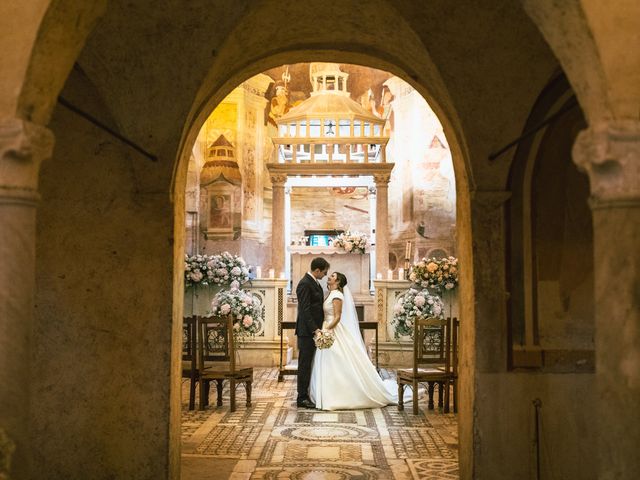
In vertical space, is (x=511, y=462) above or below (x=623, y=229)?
below

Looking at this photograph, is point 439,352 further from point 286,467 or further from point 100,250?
point 100,250

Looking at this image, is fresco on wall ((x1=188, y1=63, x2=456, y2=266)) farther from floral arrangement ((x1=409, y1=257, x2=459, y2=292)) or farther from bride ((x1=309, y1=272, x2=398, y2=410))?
bride ((x1=309, y1=272, x2=398, y2=410))

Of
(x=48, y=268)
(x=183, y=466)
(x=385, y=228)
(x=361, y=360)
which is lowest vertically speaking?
(x=183, y=466)

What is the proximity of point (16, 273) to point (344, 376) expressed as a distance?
21.9 ft

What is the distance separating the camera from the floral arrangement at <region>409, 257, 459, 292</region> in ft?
38.9

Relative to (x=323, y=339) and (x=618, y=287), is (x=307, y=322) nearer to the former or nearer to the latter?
(x=323, y=339)

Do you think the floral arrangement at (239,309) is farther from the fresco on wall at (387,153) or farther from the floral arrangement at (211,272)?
the fresco on wall at (387,153)

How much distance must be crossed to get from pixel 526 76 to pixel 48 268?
3.77 metres

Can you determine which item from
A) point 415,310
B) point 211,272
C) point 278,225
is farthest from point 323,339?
point 278,225

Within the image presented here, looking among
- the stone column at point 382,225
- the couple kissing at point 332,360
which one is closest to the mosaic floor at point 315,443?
the couple kissing at point 332,360

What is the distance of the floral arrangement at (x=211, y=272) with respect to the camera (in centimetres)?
1161

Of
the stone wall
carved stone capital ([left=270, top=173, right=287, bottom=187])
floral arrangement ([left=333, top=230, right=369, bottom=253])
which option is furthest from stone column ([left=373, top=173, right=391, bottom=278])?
the stone wall

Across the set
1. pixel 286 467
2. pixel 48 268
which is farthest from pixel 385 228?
pixel 48 268

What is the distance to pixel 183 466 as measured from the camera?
6.35 m
